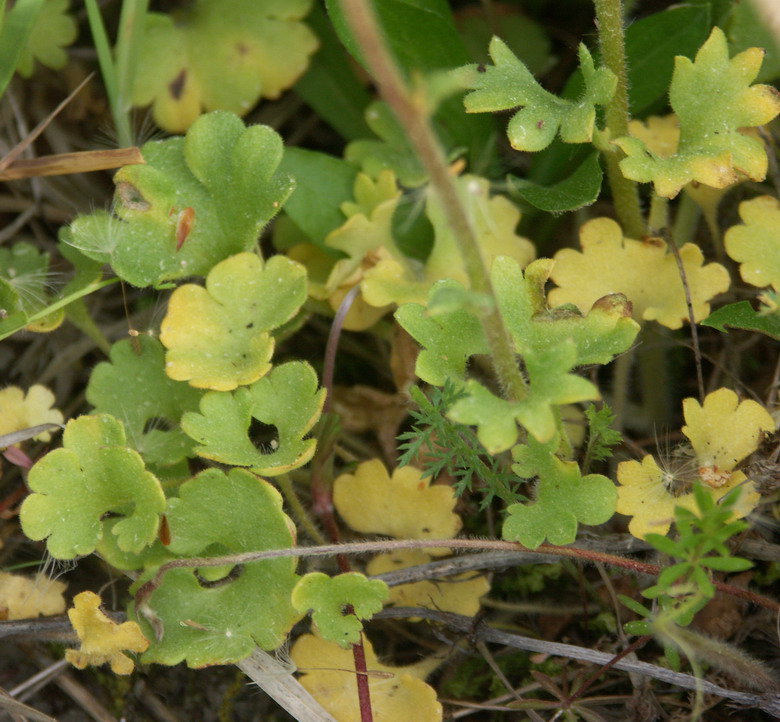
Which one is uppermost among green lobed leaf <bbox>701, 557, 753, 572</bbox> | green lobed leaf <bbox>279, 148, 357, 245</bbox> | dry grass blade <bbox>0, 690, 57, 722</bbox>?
green lobed leaf <bbox>279, 148, 357, 245</bbox>

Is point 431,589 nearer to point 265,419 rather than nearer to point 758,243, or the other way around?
point 265,419

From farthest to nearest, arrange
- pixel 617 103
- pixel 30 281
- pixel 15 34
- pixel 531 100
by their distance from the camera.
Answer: pixel 30 281, pixel 15 34, pixel 617 103, pixel 531 100

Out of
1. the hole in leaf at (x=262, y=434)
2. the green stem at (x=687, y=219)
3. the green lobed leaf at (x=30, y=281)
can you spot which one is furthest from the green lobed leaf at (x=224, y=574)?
the green stem at (x=687, y=219)

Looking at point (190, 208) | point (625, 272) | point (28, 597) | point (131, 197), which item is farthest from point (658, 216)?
point (28, 597)

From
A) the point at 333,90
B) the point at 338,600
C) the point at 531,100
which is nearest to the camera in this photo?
the point at 338,600

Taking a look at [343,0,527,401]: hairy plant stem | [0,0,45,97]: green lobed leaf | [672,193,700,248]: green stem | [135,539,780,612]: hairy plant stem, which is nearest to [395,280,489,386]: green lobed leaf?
[343,0,527,401]: hairy plant stem

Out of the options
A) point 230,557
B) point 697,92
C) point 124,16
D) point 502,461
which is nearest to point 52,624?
point 230,557

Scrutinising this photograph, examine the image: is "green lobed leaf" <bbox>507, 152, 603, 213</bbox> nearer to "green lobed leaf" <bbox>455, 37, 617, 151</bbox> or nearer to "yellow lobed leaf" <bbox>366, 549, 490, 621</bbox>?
"green lobed leaf" <bbox>455, 37, 617, 151</bbox>
